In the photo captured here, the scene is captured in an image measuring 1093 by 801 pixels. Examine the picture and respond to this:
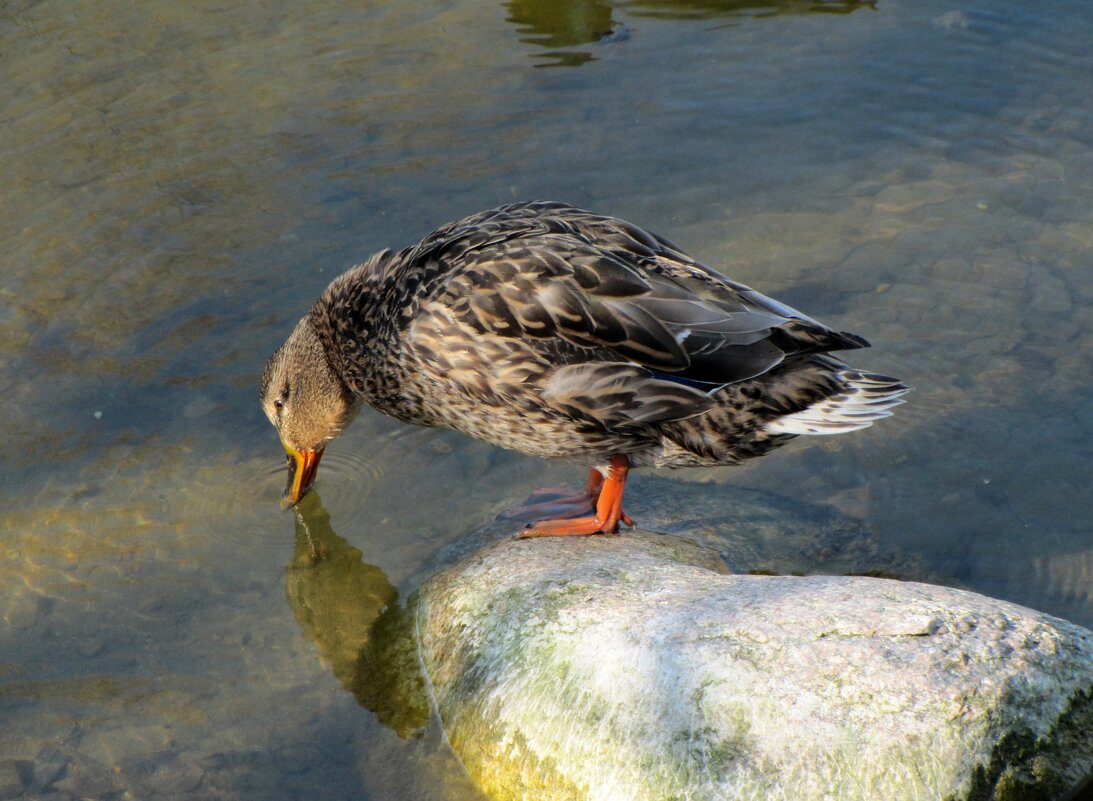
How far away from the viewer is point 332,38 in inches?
329

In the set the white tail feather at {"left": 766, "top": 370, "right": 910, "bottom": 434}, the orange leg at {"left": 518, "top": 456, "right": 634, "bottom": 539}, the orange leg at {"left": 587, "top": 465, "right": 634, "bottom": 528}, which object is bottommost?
the orange leg at {"left": 587, "top": 465, "right": 634, "bottom": 528}

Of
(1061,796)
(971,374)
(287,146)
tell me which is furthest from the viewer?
(287,146)

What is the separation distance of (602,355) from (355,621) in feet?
4.70

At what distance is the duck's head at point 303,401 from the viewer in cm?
502

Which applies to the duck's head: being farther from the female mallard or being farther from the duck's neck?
the female mallard

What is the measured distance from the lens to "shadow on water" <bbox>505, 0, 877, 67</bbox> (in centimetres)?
840

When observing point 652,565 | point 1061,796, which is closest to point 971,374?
point 652,565

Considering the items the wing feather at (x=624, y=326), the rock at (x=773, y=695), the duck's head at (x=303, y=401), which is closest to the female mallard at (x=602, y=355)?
the wing feather at (x=624, y=326)

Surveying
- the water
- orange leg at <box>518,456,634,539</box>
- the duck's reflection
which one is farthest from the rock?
orange leg at <box>518,456,634,539</box>

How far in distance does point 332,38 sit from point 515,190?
2381 mm

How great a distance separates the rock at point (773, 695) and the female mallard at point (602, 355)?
70 cm

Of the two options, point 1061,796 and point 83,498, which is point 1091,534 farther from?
point 83,498

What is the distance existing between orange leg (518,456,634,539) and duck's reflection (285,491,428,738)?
64 cm

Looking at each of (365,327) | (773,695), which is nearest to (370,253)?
(365,327)
